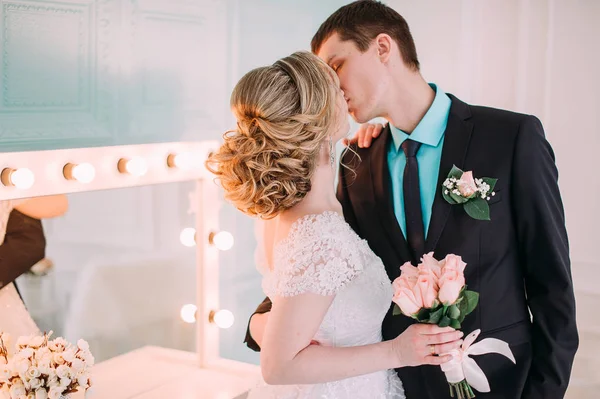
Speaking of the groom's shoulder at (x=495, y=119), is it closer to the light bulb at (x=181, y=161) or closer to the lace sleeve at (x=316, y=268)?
the lace sleeve at (x=316, y=268)

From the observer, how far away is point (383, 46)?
2348mm

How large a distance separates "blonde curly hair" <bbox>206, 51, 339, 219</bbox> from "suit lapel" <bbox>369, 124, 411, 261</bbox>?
0.45m

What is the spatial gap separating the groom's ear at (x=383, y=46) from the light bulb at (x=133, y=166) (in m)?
0.90

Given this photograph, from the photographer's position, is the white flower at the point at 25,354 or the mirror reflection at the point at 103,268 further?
the mirror reflection at the point at 103,268

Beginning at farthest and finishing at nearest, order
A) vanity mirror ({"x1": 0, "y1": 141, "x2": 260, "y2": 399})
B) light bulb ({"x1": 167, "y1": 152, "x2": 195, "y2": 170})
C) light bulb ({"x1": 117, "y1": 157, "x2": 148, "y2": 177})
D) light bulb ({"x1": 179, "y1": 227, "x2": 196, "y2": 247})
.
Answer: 1. light bulb ({"x1": 179, "y1": 227, "x2": 196, "y2": 247})
2. light bulb ({"x1": 167, "y1": 152, "x2": 195, "y2": 170})
3. light bulb ({"x1": 117, "y1": 157, "x2": 148, "y2": 177})
4. vanity mirror ({"x1": 0, "y1": 141, "x2": 260, "y2": 399})

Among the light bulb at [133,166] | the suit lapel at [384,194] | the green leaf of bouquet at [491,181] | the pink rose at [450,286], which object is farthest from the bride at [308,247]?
the light bulb at [133,166]

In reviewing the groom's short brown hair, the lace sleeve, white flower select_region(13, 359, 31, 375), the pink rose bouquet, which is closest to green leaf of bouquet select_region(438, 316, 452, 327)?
the pink rose bouquet

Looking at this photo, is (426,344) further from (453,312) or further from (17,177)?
(17,177)

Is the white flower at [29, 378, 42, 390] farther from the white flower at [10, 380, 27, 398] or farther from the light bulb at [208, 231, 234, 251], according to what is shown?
the light bulb at [208, 231, 234, 251]

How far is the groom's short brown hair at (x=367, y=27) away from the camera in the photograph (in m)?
2.34

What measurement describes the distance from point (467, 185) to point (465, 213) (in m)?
0.11

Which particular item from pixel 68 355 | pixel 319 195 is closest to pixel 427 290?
pixel 319 195

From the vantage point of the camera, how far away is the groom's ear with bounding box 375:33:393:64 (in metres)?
2.34

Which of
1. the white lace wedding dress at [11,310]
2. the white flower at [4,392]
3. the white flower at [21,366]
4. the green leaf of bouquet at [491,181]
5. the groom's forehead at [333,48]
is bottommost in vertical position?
the white flower at [4,392]
